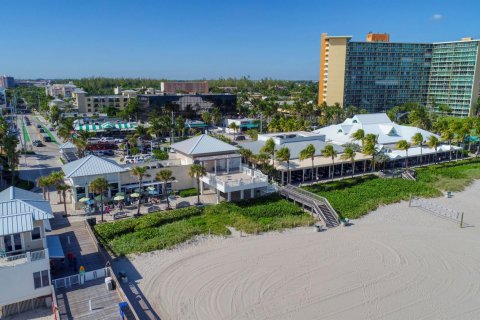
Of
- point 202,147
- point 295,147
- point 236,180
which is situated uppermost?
point 202,147

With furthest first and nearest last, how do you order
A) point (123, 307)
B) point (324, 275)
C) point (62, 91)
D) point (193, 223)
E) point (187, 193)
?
point (62, 91), point (187, 193), point (193, 223), point (324, 275), point (123, 307)

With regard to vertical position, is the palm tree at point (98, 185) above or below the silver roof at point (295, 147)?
below

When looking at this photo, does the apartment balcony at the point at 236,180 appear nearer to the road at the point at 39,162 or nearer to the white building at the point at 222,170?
the white building at the point at 222,170

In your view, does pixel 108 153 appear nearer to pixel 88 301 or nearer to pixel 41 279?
pixel 41 279

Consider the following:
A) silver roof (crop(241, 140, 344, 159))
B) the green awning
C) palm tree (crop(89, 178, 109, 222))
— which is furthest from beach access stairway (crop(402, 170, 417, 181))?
the green awning

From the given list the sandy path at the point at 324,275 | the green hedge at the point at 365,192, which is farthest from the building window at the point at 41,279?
the green hedge at the point at 365,192

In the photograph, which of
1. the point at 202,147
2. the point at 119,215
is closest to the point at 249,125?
the point at 202,147
